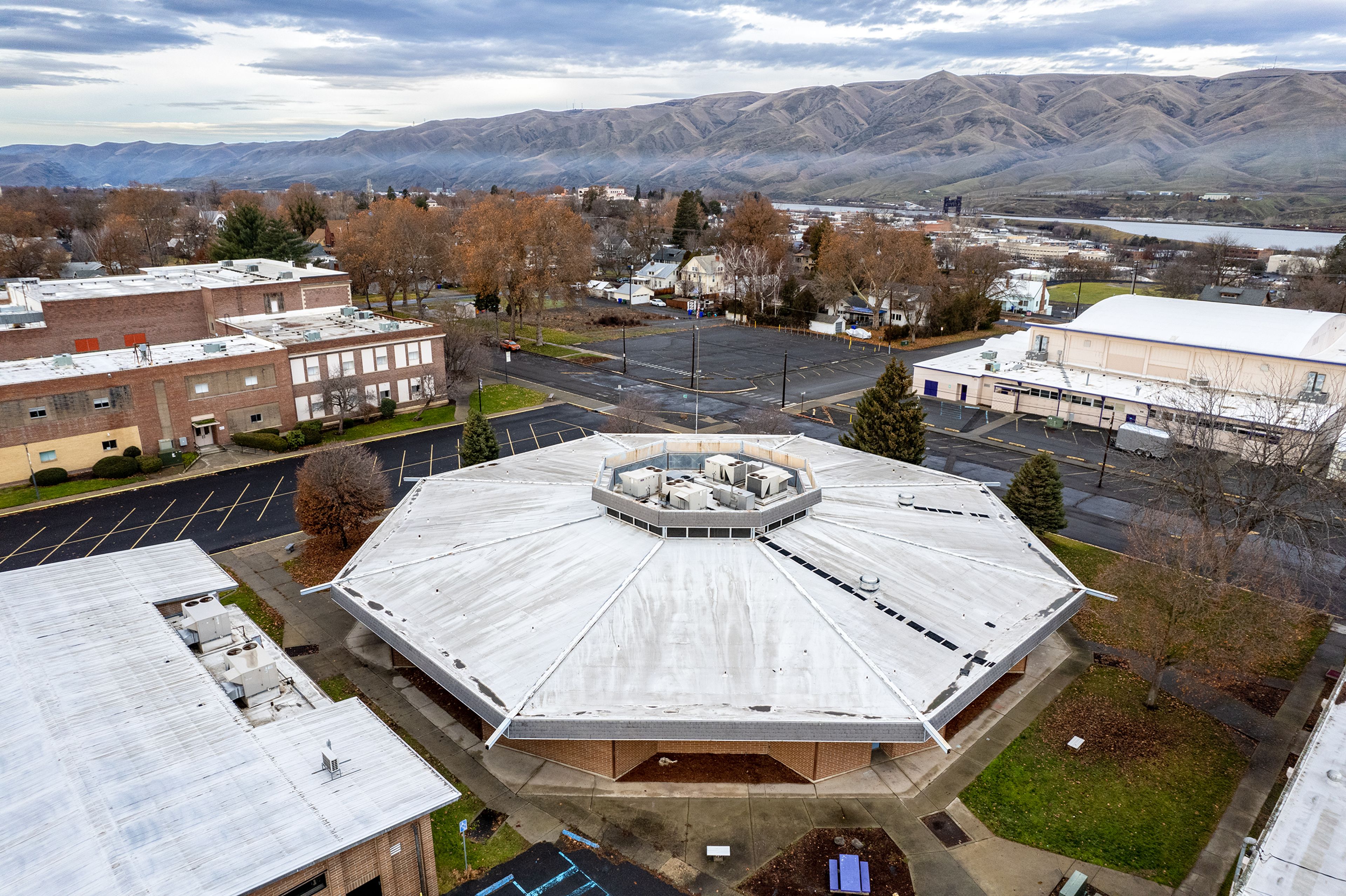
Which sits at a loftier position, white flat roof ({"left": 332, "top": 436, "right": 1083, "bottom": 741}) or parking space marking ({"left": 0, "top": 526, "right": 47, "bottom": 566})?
white flat roof ({"left": 332, "top": 436, "right": 1083, "bottom": 741})

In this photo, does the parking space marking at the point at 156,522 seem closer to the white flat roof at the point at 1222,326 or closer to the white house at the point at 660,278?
the white flat roof at the point at 1222,326

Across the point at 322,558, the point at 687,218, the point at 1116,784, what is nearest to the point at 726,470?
the point at 1116,784

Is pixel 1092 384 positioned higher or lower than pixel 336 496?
higher

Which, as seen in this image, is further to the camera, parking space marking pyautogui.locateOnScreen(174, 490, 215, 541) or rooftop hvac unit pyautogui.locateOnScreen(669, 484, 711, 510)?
parking space marking pyautogui.locateOnScreen(174, 490, 215, 541)

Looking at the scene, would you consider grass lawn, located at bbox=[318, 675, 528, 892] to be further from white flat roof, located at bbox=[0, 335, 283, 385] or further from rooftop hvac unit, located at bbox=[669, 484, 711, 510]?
white flat roof, located at bbox=[0, 335, 283, 385]

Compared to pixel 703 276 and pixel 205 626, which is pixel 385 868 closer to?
pixel 205 626

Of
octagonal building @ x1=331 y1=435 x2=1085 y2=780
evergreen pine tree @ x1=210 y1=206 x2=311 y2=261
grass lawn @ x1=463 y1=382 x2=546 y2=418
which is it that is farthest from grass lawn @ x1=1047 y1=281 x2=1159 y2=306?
evergreen pine tree @ x1=210 y1=206 x2=311 y2=261
